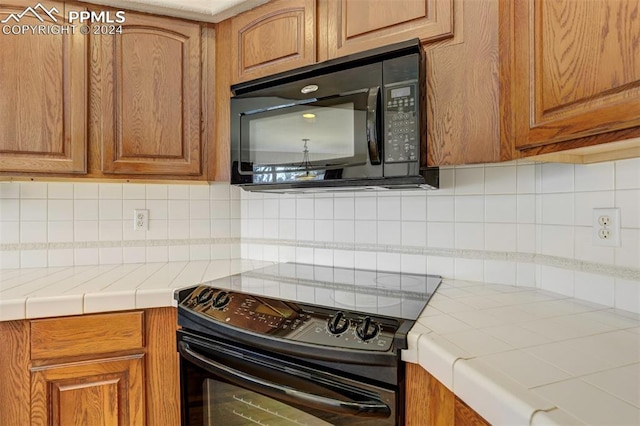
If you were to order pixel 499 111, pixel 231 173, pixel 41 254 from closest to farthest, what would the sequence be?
pixel 499 111 < pixel 231 173 < pixel 41 254

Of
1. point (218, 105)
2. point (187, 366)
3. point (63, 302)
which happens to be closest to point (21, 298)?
point (63, 302)

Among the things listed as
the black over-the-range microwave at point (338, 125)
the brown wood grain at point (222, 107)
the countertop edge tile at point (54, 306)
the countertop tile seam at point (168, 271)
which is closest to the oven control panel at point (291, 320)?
the countertop tile seam at point (168, 271)

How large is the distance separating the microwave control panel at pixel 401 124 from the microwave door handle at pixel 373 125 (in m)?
0.03

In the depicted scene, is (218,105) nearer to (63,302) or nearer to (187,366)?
(63,302)

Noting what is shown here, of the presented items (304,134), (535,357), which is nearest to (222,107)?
(304,134)

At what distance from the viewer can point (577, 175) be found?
1030 millimetres

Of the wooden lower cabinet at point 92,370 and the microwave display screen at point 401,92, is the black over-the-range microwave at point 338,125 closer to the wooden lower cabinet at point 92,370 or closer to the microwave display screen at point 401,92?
the microwave display screen at point 401,92

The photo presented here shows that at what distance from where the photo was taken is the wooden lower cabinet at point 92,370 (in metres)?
1.05

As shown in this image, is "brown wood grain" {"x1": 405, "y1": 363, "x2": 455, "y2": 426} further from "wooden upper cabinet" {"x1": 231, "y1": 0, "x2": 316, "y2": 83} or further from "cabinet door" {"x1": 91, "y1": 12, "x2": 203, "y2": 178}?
"cabinet door" {"x1": 91, "y1": 12, "x2": 203, "y2": 178}

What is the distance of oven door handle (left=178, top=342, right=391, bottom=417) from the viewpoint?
31.6 inches

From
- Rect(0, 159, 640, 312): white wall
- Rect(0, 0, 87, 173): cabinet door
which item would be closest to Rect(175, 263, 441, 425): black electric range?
Rect(0, 159, 640, 312): white wall

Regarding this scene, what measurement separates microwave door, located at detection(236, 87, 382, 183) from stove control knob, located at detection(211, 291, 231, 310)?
0.43 m

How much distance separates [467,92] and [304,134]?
0.53m

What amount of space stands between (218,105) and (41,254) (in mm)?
1057
